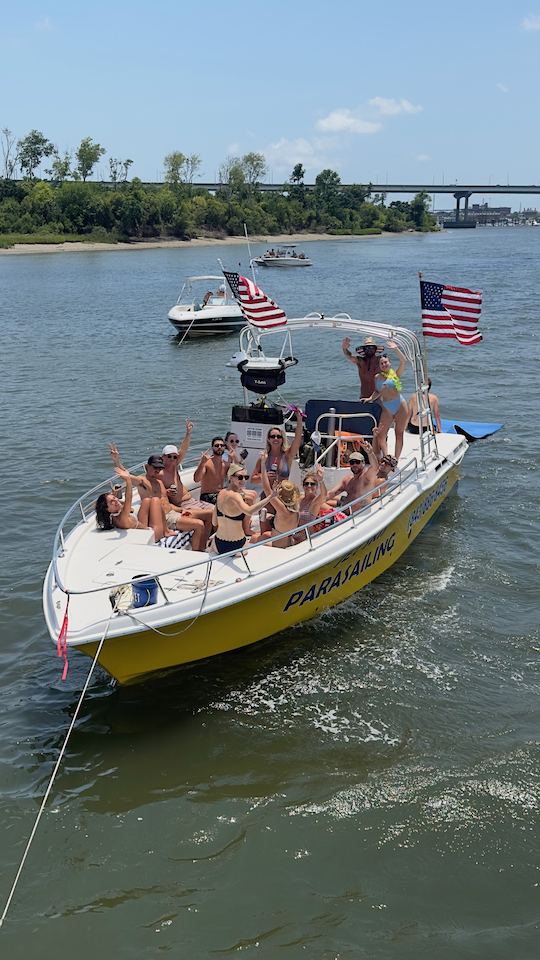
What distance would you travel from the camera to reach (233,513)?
27.5 ft

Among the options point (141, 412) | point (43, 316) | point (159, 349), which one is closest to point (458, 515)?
point (141, 412)

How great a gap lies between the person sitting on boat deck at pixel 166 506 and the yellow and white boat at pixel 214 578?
0.41 m

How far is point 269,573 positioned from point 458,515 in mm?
5788

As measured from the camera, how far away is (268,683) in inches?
329

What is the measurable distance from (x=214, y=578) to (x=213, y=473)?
2554mm

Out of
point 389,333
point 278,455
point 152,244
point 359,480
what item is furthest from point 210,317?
point 152,244

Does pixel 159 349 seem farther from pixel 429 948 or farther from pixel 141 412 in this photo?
pixel 429 948

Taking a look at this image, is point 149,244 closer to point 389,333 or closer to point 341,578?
point 389,333

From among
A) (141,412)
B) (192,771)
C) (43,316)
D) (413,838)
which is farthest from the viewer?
(43,316)

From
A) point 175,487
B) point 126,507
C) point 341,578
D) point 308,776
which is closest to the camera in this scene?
point 308,776

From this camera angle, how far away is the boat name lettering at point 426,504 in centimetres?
1099

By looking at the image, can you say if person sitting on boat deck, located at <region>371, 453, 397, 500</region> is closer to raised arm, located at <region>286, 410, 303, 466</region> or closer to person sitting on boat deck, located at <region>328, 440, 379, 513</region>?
person sitting on boat deck, located at <region>328, 440, 379, 513</region>

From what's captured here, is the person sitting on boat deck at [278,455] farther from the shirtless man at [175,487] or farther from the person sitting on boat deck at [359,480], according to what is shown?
the shirtless man at [175,487]

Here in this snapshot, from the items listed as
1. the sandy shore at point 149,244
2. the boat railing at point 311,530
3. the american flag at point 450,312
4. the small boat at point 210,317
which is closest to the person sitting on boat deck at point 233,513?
the boat railing at point 311,530
